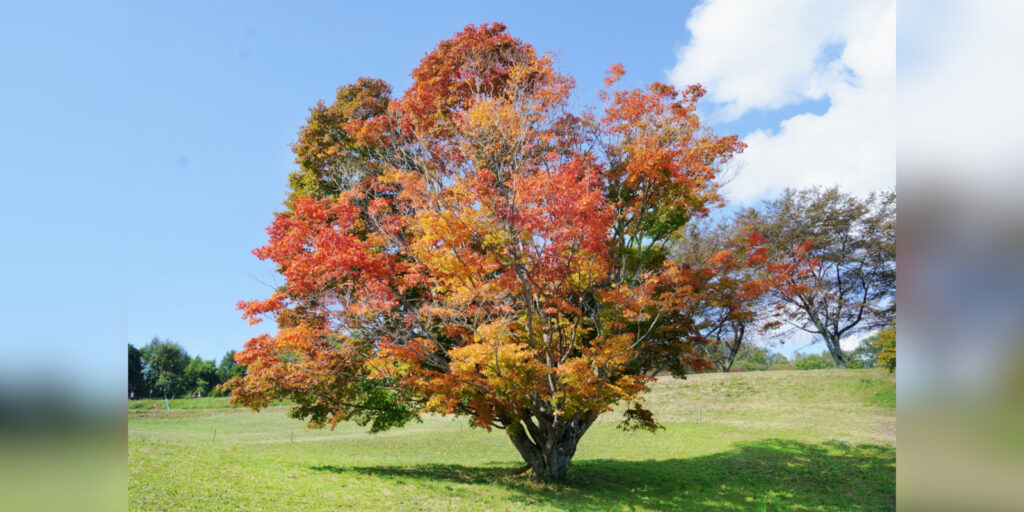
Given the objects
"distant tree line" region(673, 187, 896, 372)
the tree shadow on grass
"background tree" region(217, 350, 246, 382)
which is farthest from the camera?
"background tree" region(217, 350, 246, 382)

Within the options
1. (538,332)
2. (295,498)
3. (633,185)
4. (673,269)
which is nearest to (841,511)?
(673,269)

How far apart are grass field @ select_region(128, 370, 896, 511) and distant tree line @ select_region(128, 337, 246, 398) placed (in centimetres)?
1697

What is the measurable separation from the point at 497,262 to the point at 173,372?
1764 inches

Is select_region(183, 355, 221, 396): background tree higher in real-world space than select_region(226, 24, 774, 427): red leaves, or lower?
lower

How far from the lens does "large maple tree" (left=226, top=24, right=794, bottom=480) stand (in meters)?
10.1

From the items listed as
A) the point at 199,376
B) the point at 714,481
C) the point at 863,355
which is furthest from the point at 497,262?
the point at 199,376

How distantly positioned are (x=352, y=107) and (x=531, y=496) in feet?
34.8

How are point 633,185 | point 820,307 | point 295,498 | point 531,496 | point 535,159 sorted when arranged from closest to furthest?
1. point 295,498
2. point 531,496
3. point 535,159
4. point 633,185
5. point 820,307

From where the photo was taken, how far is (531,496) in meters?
10.5

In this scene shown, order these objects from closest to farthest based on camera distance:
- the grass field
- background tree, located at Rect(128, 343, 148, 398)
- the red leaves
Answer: the grass field < the red leaves < background tree, located at Rect(128, 343, 148, 398)

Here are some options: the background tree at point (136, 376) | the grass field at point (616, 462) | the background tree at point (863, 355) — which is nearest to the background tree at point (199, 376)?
the background tree at point (136, 376)

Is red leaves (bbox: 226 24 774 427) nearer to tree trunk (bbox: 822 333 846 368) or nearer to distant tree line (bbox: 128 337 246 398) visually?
tree trunk (bbox: 822 333 846 368)

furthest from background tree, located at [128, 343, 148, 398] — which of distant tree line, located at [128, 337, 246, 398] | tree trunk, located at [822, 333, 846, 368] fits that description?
tree trunk, located at [822, 333, 846, 368]
